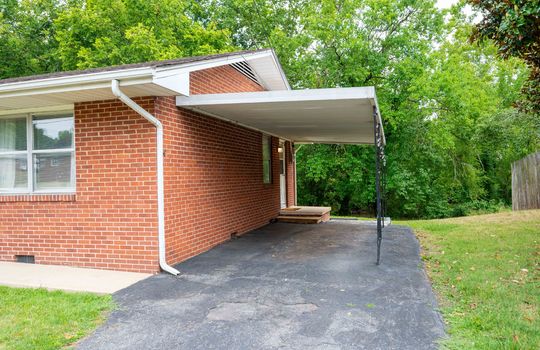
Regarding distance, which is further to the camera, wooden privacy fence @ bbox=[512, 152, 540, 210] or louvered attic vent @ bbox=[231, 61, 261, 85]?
wooden privacy fence @ bbox=[512, 152, 540, 210]

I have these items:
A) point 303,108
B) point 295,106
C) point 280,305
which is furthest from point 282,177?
point 280,305

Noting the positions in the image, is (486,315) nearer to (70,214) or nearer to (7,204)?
(70,214)

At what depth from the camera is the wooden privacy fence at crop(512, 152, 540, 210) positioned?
12.5m

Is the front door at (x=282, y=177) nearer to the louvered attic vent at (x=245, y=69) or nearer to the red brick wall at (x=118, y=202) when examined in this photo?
the louvered attic vent at (x=245, y=69)

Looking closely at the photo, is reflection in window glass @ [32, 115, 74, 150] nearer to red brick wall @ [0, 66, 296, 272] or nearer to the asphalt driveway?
red brick wall @ [0, 66, 296, 272]

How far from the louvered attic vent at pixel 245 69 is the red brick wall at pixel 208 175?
0.13 m

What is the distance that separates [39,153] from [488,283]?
6.78 m

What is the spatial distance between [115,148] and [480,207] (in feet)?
73.7

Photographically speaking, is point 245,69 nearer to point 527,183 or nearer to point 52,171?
point 52,171

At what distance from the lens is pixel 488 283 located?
4.95m

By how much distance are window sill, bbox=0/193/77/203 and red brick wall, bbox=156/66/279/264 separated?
1.55 m

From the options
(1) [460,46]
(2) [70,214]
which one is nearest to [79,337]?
(2) [70,214]

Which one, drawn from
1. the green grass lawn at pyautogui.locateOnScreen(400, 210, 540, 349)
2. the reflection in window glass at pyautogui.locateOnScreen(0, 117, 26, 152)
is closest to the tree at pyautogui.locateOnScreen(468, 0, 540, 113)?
the green grass lawn at pyautogui.locateOnScreen(400, 210, 540, 349)

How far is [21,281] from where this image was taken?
5.09m
